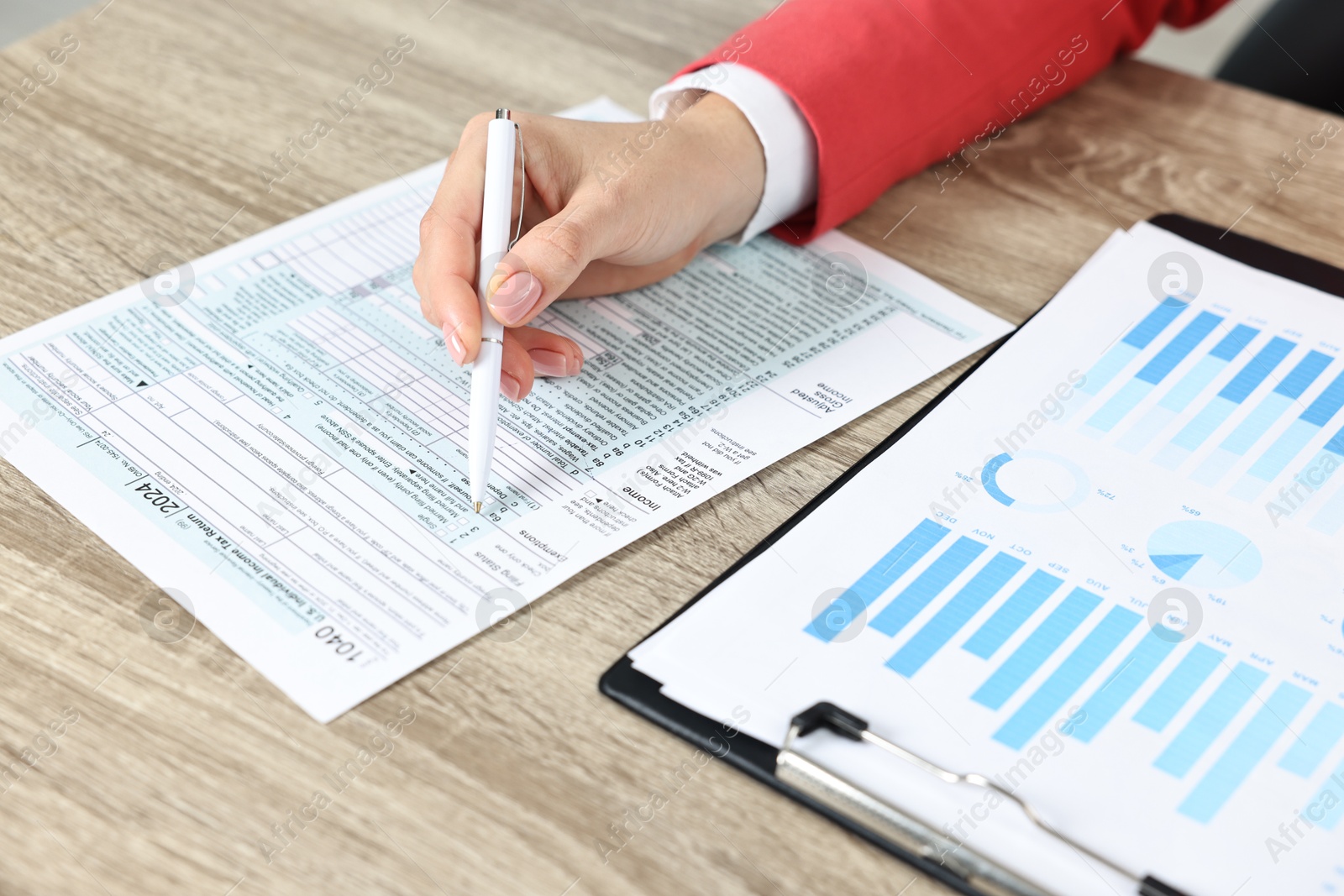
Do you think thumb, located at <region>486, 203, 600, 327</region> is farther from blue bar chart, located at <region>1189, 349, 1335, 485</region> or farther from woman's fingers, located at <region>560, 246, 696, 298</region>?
blue bar chart, located at <region>1189, 349, 1335, 485</region>

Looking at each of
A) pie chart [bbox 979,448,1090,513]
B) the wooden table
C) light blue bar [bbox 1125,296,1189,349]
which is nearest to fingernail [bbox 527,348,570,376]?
the wooden table

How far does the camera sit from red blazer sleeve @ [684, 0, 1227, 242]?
0.82 meters

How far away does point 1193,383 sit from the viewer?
67 centimetres

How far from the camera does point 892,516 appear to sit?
0.58 metres

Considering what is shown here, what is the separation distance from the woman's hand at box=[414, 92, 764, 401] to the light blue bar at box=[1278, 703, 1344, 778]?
0.43m

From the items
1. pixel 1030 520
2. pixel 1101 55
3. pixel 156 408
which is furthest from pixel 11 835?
pixel 1101 55

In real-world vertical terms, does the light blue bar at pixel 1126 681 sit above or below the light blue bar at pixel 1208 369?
below

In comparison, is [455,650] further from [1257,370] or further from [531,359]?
[1257,370]

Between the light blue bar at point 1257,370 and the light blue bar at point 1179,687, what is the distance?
0.21 m

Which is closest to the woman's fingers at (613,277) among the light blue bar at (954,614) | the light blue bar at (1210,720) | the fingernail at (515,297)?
the fingernail at (515,297)

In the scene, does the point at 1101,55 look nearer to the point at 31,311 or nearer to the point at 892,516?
the point at 892,516

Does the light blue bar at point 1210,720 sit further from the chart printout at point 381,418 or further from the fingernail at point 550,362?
the fingernail at point 550,362

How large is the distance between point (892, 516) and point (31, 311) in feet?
1.82

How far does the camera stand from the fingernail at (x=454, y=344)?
62 cm
